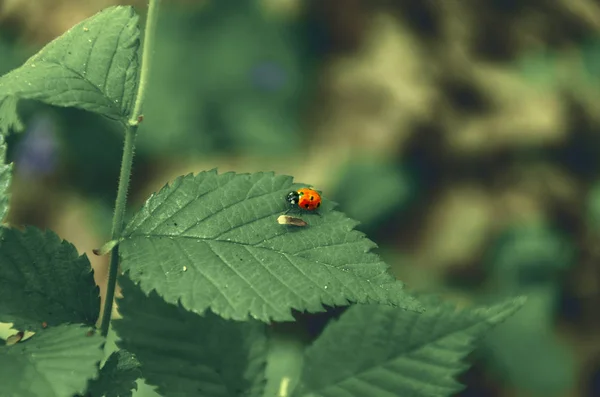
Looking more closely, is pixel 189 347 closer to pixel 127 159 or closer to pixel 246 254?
pixel 246 254

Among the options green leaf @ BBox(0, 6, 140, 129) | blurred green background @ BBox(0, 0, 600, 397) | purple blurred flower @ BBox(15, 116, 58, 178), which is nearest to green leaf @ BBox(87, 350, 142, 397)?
green leaf @ BBox(0, 6, 140, 129)

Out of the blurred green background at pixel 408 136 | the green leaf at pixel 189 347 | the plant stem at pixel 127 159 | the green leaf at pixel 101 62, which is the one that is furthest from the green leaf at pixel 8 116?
the blurred green background at pixel 408 136

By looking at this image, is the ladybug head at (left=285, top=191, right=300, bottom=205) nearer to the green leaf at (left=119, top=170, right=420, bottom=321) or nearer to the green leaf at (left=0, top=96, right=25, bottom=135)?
the green leaf at (left=119, top=170, right=420, bottom=321)

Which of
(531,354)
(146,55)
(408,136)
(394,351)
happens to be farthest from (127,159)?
(408,136)

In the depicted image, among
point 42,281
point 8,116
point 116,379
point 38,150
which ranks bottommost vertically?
point 116,379

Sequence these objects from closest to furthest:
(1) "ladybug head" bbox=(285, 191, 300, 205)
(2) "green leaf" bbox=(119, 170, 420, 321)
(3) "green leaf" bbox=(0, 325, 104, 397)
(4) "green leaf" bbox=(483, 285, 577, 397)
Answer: (3) "green leaf" bbox=(0, 325, 104, 397) < (2) "green leaf" bbox=(119, 170, 420, 321) < (1) "ladybug head" bbox=(285, 191, 300, 205) < (4) "green leaf" bbox=(483, 285, 577, 397)
